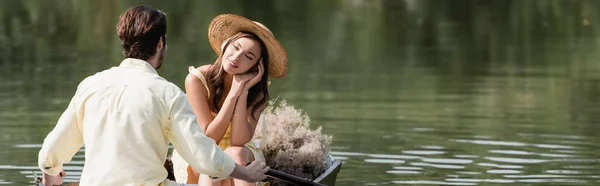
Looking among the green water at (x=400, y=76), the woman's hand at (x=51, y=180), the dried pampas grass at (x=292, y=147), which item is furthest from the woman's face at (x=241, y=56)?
the green water at (x=400, y=76)

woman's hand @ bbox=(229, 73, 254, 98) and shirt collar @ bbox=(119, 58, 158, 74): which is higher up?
shirt collar @ bbox=(119, 58, 158, 74)

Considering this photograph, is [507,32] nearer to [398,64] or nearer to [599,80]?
[398,64]

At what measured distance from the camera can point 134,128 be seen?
16.5 ft

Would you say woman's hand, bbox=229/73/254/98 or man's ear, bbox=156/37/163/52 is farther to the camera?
woman's hand, bbox=229/73/254/98

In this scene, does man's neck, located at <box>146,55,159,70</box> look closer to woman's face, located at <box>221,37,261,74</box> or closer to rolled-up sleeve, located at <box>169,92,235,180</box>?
rolled-up sleeve, located at <box>169,92,235,180</box>

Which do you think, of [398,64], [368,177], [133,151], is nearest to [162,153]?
[133,151]

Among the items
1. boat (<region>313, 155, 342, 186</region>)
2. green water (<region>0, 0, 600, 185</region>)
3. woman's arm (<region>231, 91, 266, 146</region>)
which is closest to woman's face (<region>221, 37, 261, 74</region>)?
woman's arm (<region>231, 91, 266, 146</region>)

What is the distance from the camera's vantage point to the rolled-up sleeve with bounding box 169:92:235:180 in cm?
498

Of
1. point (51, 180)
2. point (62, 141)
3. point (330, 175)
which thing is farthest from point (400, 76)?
point (62, 141)

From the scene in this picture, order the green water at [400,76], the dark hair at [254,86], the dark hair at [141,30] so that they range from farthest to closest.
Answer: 1. the green water at [400,76]
2. the dark hair at [254,86]
3. the dark hair at [141,30]

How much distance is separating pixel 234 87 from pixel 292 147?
0.94m

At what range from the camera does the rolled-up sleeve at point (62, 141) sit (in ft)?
16.9

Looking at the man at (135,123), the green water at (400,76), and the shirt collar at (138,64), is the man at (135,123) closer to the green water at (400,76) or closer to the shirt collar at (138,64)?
the shirt collar at (138,64)

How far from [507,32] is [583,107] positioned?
1347 centimetres
